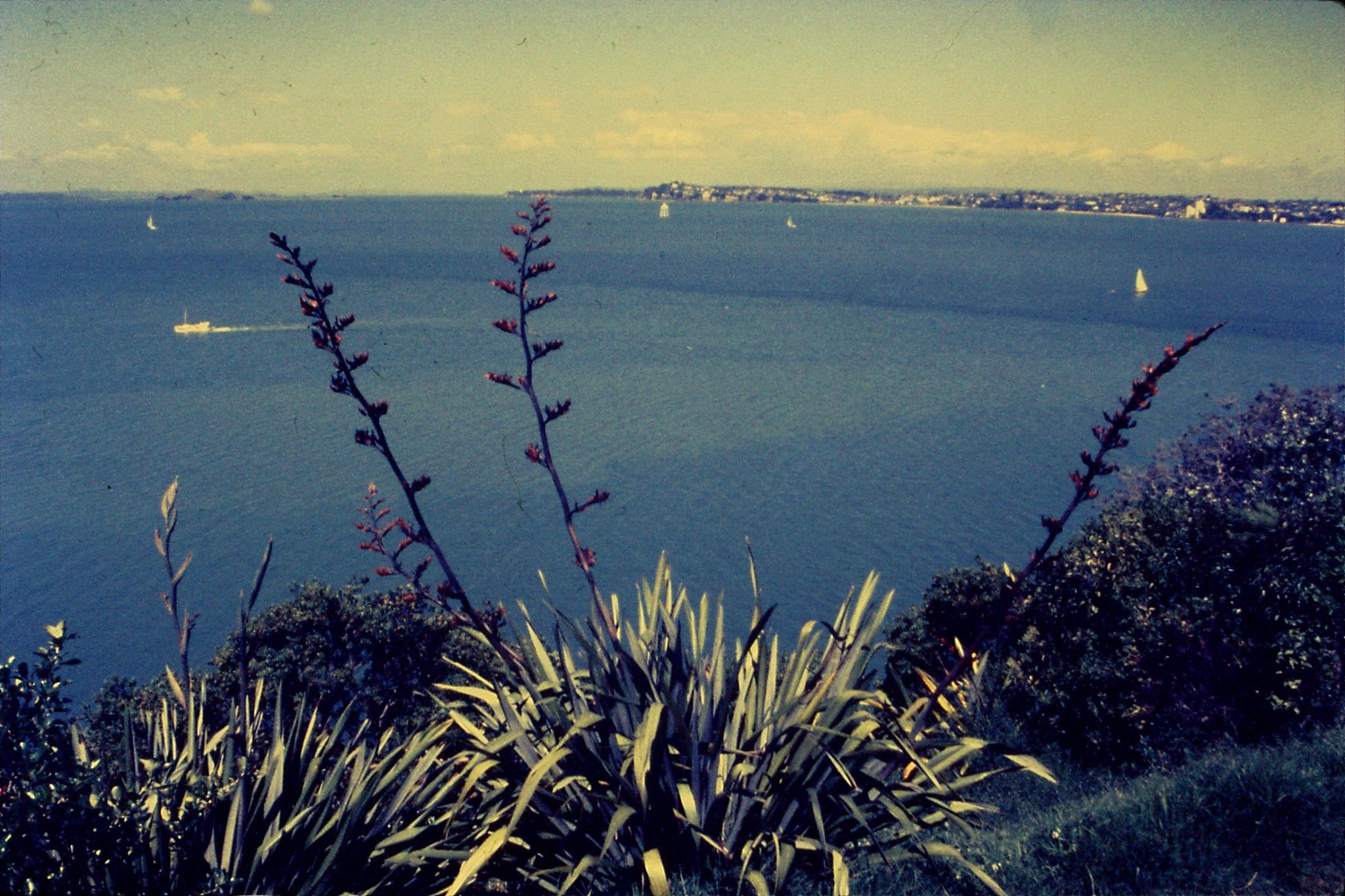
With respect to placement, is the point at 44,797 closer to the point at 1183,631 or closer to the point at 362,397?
the point at 362,397

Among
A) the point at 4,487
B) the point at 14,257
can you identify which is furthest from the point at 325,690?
the point at 14,257

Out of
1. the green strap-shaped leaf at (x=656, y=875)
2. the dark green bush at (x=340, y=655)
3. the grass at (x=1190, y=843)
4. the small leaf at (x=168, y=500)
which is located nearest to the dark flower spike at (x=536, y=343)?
the green strap-shaped leaf at (x=656, y=875)

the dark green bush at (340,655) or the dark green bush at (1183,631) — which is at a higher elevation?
the dark green bush at (1183,631)

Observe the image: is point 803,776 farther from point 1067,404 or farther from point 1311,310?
point 1311,310

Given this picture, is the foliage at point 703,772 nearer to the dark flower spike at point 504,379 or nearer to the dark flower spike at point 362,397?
the dark flower spike at point 362,397

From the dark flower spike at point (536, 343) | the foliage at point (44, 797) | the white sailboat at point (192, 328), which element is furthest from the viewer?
the white sailboat at point (192, 328)

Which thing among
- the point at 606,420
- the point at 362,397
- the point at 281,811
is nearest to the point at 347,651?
the point at 281,811

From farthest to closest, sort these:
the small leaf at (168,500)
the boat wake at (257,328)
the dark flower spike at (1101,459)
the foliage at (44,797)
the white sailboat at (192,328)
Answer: the boat wake at (257,328), the white sailboat at (192,328), the dark flower spike at (1101,459), the small leaf at (168,500), the foliage at (44,797)
